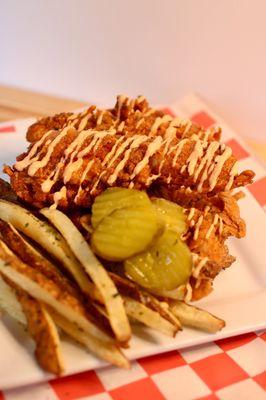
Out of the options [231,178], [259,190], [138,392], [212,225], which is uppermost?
[231,178]

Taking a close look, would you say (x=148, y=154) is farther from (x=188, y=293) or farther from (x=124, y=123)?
(x=188, y=293)

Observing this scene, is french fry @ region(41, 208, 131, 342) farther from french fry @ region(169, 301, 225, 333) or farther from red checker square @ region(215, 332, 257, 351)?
red checker square @ region(215, 332, 257, 351)

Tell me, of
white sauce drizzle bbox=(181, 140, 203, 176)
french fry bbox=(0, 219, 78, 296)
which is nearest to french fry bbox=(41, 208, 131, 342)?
french fry bbox=(0, 219, 78, 296)

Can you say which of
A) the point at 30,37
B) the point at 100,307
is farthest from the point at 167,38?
the point at 100,307

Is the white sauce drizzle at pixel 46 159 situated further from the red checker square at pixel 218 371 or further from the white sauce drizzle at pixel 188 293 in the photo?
the red checker square at pixel 218 371

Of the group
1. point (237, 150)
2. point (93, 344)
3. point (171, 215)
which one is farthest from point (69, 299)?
point (237, 150)

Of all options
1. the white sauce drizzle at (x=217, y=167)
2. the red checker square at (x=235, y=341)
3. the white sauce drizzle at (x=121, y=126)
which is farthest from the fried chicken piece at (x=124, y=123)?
the red checker square at (x=235, y=341)
